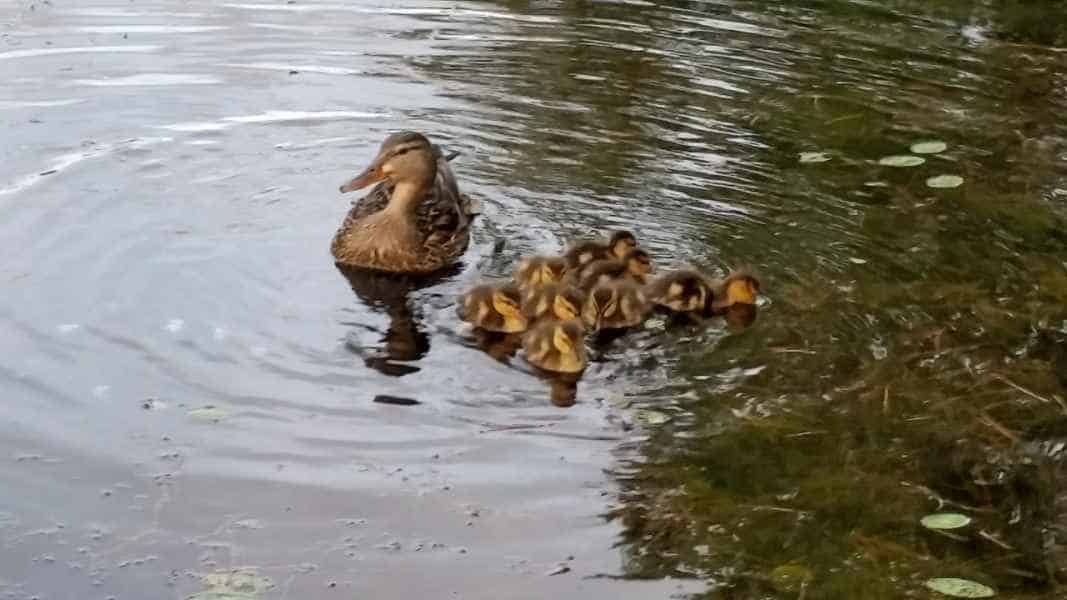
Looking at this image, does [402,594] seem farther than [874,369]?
Answer: No

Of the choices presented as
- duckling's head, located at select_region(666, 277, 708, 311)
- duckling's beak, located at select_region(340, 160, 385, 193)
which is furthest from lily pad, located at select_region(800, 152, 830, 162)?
duckling's beak, located at select_region(340, 160, 385, 193)

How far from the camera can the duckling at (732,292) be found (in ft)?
18.0

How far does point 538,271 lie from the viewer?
5582mm

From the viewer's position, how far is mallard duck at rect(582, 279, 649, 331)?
214 inches

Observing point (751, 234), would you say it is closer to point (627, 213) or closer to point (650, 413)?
point (627, 213)

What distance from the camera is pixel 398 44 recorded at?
8820 mm

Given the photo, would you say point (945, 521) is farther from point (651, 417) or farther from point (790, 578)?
point (651, 417)

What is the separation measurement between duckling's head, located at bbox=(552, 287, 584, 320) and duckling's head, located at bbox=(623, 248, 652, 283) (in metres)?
0.37

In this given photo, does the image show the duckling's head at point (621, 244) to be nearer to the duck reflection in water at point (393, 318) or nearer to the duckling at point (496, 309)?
the duckling at point (496, 309)

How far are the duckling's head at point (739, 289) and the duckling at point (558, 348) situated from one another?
2.14ft

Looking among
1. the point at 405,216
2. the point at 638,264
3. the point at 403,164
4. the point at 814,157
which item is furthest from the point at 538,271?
the point at 814,157

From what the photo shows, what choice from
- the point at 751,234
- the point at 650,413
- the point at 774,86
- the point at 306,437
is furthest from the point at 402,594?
the point at 774,86

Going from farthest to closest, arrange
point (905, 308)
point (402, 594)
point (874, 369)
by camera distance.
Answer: point (905, 308) → point (874, 369) → point (402, 594)

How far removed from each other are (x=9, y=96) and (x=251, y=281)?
2648 mm
